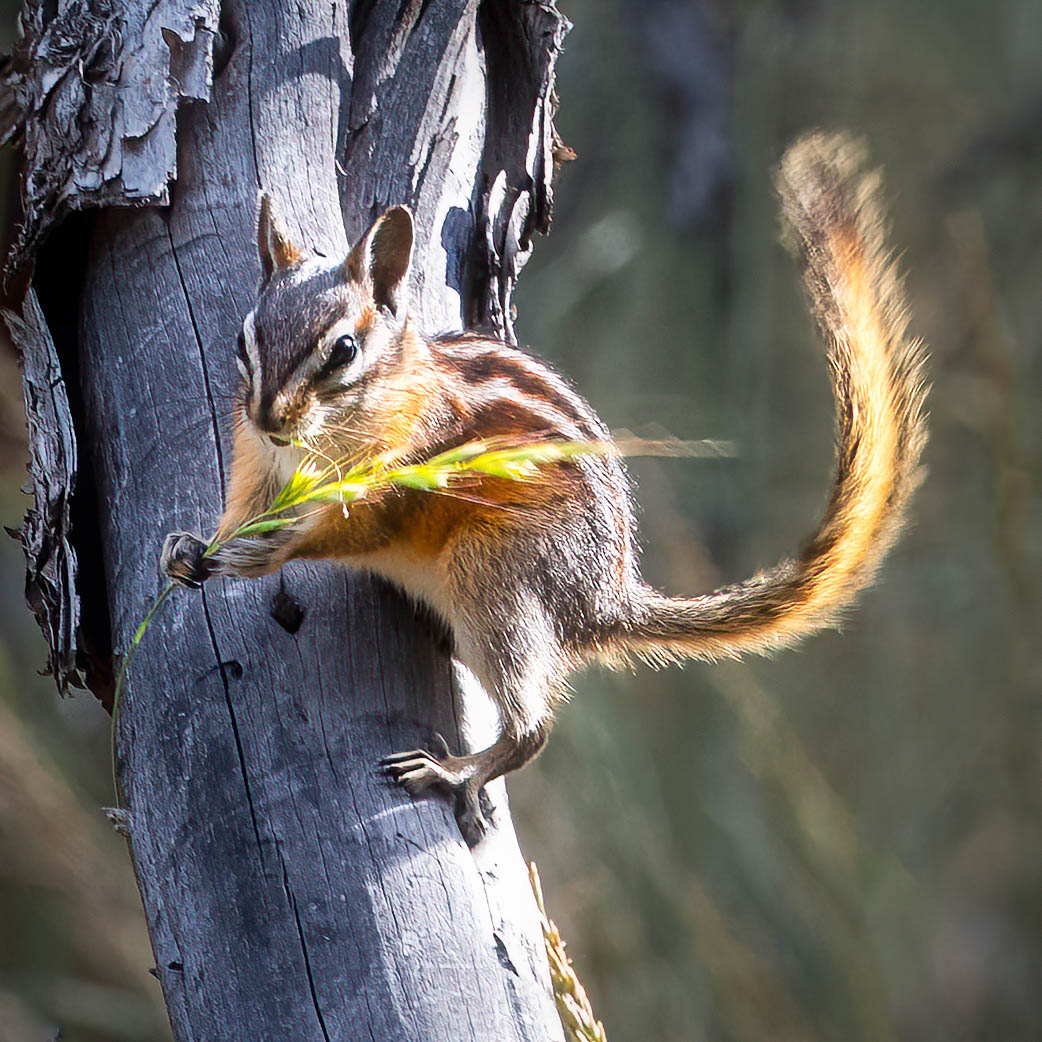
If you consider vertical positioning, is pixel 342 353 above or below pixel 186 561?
above

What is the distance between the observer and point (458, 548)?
5.32 ft

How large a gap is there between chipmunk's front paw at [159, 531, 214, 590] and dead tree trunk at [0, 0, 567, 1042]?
0.25ft

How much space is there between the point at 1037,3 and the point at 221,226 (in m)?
4.28

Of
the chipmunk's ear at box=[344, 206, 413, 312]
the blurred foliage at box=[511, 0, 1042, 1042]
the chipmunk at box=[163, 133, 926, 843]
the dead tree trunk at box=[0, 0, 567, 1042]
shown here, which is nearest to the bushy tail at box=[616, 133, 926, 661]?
the chipmunk at box=[163, 133, 926, 843]

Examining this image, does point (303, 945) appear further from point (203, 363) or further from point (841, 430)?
point (841, 430)

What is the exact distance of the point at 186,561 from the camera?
1450 millimetres

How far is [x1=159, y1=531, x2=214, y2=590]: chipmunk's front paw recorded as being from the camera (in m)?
1.45

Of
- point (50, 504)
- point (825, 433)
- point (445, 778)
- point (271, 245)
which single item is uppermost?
point (825, 433)

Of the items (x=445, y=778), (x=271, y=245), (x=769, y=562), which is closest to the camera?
(x=445, y=778)

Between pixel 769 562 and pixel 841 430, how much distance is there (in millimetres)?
2744

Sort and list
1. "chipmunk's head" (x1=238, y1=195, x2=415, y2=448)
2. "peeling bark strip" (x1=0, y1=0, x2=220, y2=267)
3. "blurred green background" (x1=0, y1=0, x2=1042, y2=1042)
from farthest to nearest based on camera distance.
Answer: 1. "blurred green background" (x1=0, y1=0, x2=1042, y2=1042)
2. "peeling bark strip" (x1=0, y1=0, x2=220, y2=267)
3. "chipmunk's head" (x1=238, y1=195, x2=415, y2=448)

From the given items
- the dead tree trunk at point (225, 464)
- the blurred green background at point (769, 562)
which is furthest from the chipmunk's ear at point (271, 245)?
the blurred green background at point (769, 562)

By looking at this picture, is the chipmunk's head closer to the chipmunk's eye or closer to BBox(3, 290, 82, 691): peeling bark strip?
the chipmunk's eye

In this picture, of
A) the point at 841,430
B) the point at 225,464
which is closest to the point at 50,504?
the point at 225,464
